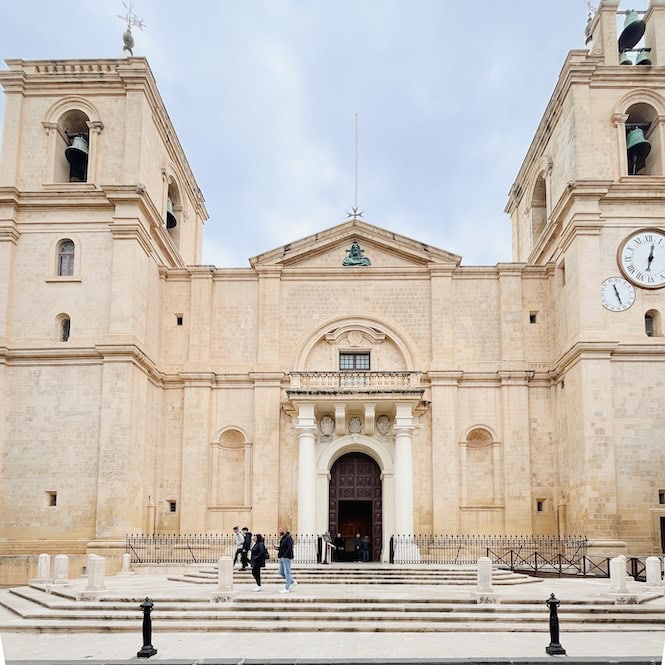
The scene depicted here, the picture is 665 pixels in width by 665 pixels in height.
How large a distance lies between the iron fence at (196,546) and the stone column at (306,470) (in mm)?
617

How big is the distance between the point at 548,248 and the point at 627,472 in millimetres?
9701

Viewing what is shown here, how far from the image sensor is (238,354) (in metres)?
32.5

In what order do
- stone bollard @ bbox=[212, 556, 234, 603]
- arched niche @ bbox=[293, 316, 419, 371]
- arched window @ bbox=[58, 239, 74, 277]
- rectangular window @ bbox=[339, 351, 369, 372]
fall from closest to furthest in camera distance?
1. stone bollard @ bbox=[212, 556, 234, 603]
2. arched window @ bbox=[58, 239, 74, 277]
3. arched niche @ bbox=[293, 316, 419, 371]
4. rectangular window @ bbox=[339, 351, 369, 372]

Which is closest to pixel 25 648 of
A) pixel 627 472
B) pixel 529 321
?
pixel 627 472

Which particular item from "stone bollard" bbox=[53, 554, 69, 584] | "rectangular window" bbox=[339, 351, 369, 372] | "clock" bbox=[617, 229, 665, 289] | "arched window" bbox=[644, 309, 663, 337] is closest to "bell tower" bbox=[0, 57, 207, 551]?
"stone bollard" bbox=[53, 554, 69, 584]

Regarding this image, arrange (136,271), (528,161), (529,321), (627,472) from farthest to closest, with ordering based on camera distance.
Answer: (528,161) → (529,321) → (136,271) → (627,472)

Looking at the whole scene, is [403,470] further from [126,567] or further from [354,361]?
[126,567]

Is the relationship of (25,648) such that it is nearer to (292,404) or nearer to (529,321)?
(292,404)

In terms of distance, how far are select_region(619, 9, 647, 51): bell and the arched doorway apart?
1886 cm

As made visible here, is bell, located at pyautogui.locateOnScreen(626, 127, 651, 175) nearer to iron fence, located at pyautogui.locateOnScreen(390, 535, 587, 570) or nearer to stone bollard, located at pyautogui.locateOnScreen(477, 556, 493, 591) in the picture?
iron fence, located at pyautogui.locateOnScreen(390, 535, 587, 570)

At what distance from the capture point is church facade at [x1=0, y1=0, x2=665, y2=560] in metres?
28.2

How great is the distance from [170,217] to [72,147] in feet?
22.1

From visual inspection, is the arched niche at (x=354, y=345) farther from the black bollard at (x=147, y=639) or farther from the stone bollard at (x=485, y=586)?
the black bollard at (x=147, y=639)

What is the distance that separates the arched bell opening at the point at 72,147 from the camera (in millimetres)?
31203
